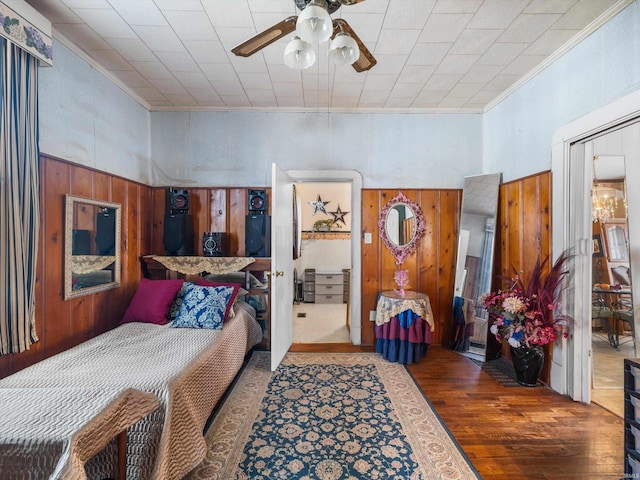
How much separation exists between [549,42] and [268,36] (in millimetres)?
2158

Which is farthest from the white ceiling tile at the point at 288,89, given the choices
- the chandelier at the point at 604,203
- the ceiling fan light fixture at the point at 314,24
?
the chandelier at the point at 604,203

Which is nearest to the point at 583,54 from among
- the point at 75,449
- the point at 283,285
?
the point at 283,285

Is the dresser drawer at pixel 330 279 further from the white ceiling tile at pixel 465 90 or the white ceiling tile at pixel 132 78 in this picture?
the white ceiling tile at pixel 132 78

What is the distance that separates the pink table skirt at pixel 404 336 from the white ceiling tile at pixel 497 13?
2.36 metres

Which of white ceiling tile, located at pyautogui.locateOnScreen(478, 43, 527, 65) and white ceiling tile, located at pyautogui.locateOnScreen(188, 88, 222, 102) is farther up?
white ceiling tile, located at pyautogui.locateOnScreen(188, 88, 222, 102)

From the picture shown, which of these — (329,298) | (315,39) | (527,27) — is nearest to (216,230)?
(315,39)

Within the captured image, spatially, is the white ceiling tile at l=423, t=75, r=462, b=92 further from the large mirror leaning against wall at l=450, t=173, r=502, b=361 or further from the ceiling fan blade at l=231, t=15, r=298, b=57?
the ceiling fan blade at l=231, t=15, r=298, b=57

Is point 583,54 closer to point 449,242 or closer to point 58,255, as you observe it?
point 449,242

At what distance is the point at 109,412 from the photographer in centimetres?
108

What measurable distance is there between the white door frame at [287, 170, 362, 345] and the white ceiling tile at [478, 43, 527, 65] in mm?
1546

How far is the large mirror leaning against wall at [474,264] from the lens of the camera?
3182mm

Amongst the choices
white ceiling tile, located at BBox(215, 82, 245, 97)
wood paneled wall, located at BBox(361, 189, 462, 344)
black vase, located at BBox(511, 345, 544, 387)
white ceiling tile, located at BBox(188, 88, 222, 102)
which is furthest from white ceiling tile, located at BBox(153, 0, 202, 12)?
black vase, located at BBox(511, 345, 544, 387)

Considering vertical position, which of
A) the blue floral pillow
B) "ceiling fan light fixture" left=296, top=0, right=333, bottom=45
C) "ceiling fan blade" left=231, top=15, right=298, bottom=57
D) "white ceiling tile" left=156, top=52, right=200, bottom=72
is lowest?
the blue floral pillow

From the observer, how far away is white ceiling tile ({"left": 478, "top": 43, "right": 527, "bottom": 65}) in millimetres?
2333
